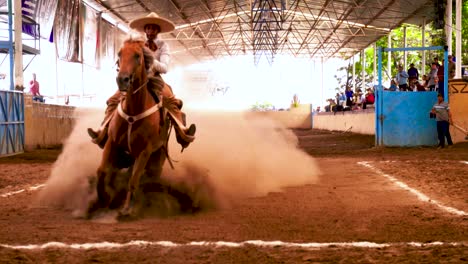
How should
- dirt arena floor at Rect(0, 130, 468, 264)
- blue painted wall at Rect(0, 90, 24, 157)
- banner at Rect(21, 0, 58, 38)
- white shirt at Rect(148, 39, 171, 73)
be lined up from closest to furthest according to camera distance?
dirt arena floor at Rect(0, 130, 468, 264) < white shirt at Rect(148, 39, 171, 73) < blue painted wall at Rect(0, 90, 24, 157) < banner at Rect(21, 0, 58, 38)

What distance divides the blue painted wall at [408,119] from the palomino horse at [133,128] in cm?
1443

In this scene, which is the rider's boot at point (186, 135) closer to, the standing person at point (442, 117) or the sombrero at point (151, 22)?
the sombrero at point (151, 22)

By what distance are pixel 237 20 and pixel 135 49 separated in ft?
132

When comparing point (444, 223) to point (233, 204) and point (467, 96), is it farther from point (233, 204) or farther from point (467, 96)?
point (467, 96)

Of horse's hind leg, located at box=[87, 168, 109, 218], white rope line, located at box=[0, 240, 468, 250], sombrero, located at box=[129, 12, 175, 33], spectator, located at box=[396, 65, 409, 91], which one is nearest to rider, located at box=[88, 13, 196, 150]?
sombrero, located at box=[129, 12, 175, 33]

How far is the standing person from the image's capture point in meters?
18.8

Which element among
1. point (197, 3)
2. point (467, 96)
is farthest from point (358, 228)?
point (197, 3)

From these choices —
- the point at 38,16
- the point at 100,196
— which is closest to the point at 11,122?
the point at 38,16

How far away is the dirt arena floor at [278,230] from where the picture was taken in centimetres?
498

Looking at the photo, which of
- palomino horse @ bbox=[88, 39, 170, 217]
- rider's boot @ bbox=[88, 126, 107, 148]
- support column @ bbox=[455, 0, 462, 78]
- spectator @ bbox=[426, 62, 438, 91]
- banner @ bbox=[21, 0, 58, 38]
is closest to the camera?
palomino horse @ bbox=[88, 39, 170, 217]

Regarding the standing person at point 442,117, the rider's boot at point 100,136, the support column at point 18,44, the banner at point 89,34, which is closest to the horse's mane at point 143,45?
the rider's boot at point 100,136

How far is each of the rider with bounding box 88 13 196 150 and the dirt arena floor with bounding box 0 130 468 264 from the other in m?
1.12

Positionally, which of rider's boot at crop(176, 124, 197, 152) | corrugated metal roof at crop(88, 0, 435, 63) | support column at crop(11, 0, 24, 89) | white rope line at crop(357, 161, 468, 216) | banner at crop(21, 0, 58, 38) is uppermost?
corrugated metal roof at crop(88, 0, 435, 63)

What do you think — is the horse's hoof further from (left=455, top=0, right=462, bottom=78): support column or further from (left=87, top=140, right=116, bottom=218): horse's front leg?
(left=455, top=0, right=462, bottom=78): support column
